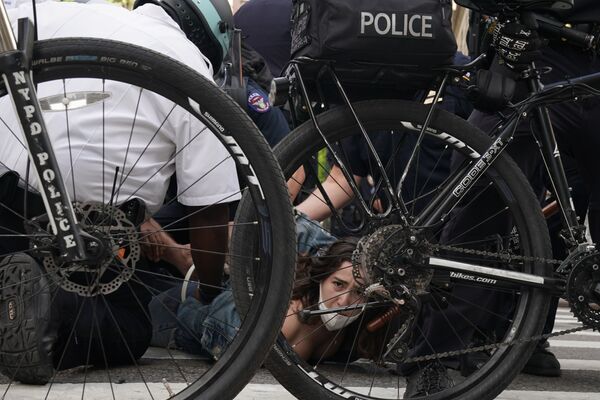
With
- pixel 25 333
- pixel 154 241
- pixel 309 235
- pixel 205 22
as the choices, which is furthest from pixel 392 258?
pixel 205 22

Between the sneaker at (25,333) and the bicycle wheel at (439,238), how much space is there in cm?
80

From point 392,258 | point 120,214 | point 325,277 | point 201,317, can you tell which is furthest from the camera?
point 201,317

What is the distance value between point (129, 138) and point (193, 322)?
3.44 ft

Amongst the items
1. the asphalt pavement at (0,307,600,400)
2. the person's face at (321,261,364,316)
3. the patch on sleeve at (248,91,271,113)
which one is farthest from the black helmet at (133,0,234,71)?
the person's face at (321,261,364,316)

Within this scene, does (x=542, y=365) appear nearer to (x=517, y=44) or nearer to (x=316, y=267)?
(x=316, y=267)

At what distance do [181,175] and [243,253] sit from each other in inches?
40.1

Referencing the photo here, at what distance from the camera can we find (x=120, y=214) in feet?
11.9

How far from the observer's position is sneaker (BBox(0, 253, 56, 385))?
12.7ft

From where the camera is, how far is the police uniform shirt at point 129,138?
438 centimetres

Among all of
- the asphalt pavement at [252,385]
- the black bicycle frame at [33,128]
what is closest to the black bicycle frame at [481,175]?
the asphalt pavement at [252,385]

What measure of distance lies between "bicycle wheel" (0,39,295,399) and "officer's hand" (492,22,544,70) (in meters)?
1.03

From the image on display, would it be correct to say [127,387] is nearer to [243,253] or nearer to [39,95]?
[243,253]

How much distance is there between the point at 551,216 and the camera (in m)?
4.78

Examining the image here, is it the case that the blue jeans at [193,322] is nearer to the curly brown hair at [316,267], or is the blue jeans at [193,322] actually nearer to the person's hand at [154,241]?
the person's hand at [154,241]
